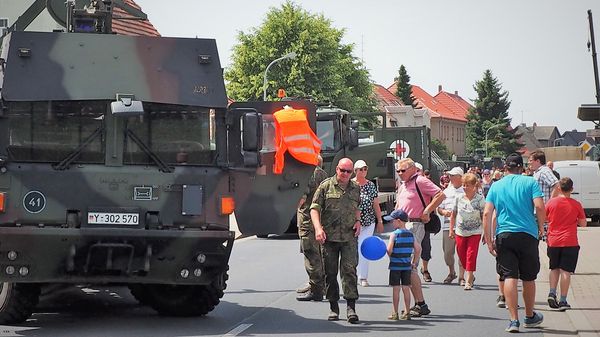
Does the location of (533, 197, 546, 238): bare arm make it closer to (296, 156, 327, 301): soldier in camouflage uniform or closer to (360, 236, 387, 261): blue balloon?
(360, 236, 387, 261): blue balloon

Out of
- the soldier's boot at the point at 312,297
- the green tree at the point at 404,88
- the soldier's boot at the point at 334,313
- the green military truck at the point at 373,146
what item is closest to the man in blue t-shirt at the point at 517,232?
the soldier's boot at the point at 334,313

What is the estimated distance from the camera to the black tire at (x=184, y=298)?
1287 cm

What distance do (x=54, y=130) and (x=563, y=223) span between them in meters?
5.91

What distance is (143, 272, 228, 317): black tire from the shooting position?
12867 mm

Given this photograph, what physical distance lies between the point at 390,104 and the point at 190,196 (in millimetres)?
133020

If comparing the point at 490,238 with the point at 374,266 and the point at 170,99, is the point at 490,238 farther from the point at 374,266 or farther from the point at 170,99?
the point at 374,266

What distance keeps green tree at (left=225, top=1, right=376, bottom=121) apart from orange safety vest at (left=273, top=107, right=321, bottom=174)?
59.9 metres

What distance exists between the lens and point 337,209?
12750mm

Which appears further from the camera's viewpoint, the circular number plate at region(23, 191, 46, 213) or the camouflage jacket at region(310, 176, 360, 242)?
the camouflage jacket at region(310, 176, 360, 242)

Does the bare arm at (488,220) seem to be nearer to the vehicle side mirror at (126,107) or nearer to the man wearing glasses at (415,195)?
the man wearing glasses at (415,195)

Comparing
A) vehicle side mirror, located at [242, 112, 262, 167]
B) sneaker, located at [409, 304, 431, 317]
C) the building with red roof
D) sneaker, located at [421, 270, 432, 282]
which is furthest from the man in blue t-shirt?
the building with red roof

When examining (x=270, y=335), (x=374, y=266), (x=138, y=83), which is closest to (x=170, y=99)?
(x=138, y=83)

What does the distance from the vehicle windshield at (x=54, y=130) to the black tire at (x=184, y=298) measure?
1953 millimetres

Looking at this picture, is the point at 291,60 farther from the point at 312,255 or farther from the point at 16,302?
the point at 16,302
